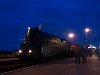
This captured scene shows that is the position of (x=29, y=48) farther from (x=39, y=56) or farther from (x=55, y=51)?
(x=55, y=51)

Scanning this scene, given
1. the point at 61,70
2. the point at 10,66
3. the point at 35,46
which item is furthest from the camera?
the point at 35,46

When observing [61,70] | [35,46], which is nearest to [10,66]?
[35,46]

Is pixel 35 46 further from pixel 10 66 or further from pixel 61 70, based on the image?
pixel 61 70

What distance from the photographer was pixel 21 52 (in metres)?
34.9

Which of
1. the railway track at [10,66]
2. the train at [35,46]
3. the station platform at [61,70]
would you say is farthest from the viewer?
the train at [35,46]

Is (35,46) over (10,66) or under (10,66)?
over

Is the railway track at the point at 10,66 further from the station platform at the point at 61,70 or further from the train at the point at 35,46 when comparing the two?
the station platform at the point at 61,70

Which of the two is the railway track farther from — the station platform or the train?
the station platform

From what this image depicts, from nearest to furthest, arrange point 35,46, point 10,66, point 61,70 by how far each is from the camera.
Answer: point 61,70
point 10,66
point 35,46

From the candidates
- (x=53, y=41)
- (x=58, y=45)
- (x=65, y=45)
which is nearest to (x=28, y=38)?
(x=53, y=41)

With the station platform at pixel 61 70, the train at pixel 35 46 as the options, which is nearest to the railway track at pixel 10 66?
the train at pixel 35 46

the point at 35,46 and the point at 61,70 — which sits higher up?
the point at 35,46

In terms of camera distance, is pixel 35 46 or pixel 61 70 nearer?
pixel 61 70

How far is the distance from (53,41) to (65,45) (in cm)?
1107
